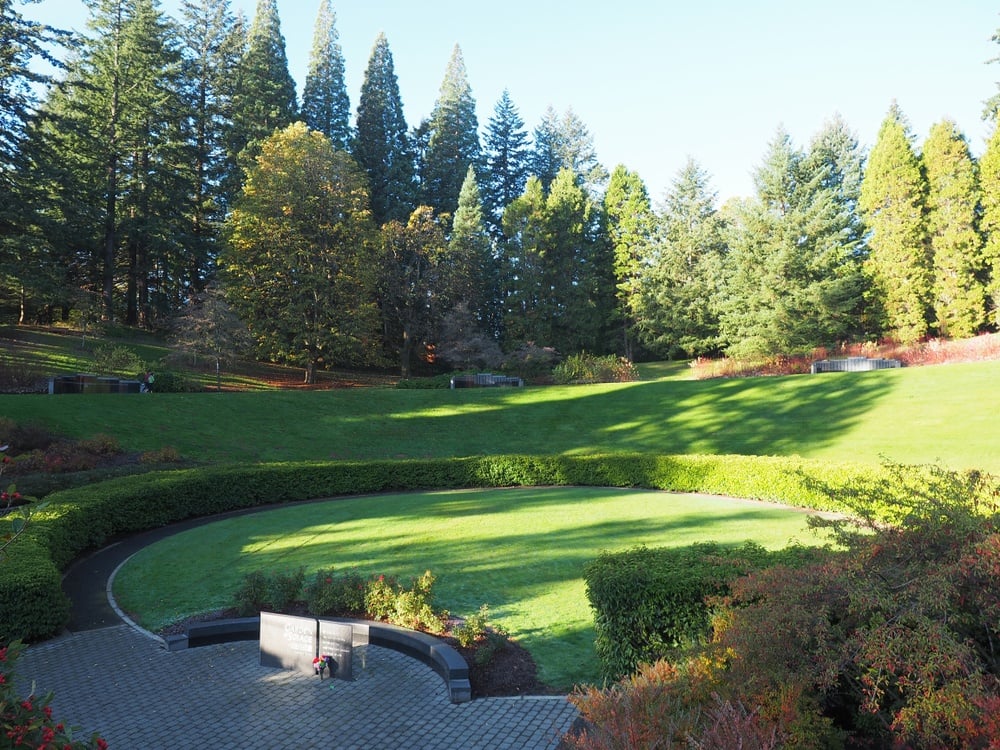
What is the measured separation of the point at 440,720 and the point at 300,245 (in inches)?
1418

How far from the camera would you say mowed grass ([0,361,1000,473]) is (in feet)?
69.4

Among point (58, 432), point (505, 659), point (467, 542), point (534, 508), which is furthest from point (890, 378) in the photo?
point (58, 432)

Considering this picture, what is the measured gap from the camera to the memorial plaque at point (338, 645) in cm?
739

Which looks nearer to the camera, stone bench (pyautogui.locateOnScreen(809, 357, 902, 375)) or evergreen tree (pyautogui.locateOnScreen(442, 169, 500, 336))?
stone bench (pyautogui.locateOnScreen(809, 357, 902, 375))

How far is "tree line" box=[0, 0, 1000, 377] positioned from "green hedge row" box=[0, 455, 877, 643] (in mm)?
15699

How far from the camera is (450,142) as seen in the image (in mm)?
57531

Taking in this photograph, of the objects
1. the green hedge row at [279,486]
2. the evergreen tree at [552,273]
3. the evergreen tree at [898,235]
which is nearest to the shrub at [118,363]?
the green hedge row at [279,486]

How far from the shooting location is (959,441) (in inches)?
771

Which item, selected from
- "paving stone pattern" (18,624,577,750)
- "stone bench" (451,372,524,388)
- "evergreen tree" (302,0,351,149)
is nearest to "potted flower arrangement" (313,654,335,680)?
"paving stone pattern" (18,624,577,750)

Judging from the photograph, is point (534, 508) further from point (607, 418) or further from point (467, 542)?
point (607, 418)

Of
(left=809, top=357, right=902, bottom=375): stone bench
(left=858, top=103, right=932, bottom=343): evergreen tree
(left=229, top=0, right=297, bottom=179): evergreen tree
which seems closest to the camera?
(left=809, top=357, right=902, bottom=375): stone bench

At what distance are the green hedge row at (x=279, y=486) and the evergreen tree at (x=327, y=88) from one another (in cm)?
4306

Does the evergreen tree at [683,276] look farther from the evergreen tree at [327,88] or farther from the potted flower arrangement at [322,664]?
the potted flower arrangement at [322,664]

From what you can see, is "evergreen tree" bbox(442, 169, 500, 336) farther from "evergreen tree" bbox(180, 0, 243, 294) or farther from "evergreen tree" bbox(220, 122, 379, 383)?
"evergreen tree" bbox(180, 0, 243, 294)
